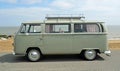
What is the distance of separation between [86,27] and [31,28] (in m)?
2.85

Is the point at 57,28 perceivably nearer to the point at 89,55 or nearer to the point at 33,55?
the point at 33,55

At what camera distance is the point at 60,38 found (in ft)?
36.6

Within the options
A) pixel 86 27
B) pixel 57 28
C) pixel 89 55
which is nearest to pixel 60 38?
pixel 57 28

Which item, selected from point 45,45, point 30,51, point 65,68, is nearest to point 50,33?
point 45,45

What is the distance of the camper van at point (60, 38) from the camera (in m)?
11.1

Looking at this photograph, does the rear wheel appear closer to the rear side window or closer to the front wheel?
the rear side window

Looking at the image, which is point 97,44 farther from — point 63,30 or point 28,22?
point 28,22

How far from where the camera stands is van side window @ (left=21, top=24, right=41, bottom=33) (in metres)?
11.2

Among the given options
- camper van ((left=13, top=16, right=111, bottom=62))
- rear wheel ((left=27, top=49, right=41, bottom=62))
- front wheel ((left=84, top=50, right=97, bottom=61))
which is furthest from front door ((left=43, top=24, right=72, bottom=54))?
front wheel ((left=84, top=50, right=97, bottom=61))

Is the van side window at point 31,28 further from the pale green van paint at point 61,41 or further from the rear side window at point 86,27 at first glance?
the rear side window at point 86,27

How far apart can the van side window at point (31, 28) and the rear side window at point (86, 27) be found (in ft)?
6.26

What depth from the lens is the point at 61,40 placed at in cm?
1115

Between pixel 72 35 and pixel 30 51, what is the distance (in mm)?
2323

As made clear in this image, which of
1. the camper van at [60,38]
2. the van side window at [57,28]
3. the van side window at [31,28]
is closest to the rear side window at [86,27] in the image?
the camper van at [60,38]
